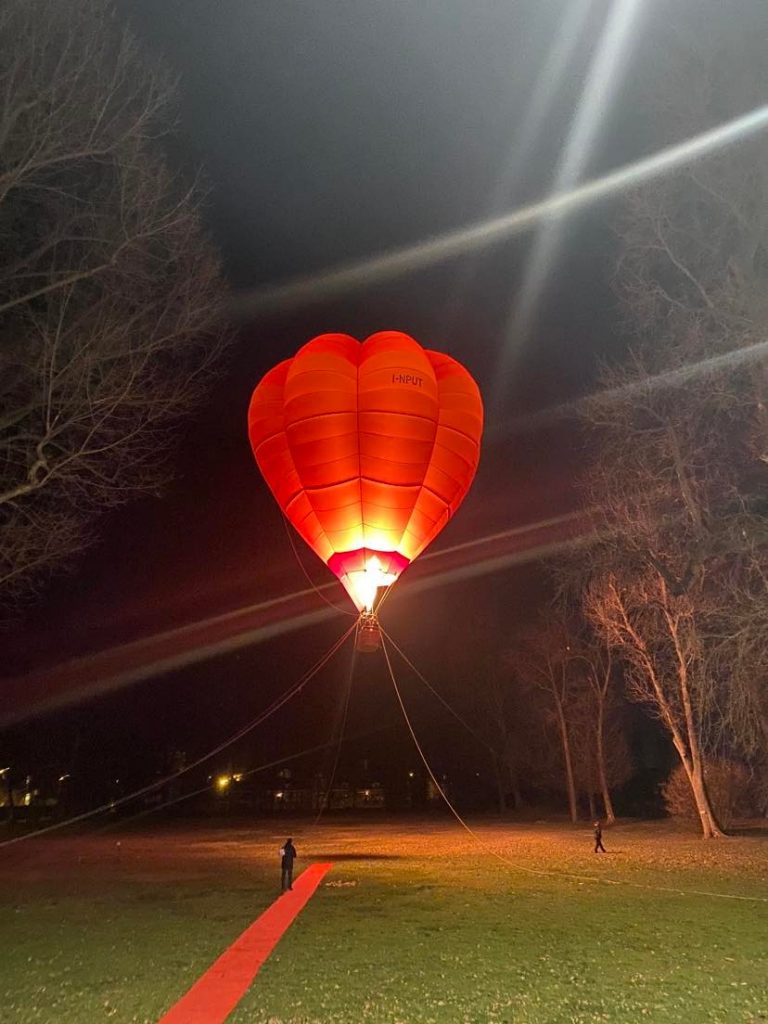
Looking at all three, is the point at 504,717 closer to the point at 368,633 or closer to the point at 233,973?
the point at 368,633

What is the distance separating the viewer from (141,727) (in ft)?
153

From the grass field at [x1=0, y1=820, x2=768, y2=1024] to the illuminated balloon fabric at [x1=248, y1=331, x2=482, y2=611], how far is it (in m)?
4.71

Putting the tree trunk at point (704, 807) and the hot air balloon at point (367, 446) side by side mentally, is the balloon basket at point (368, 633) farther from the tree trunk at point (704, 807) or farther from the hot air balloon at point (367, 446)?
the tree trunk at point (704, 807)

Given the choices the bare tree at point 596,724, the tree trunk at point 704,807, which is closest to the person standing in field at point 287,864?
the tree trunk at point 704,807

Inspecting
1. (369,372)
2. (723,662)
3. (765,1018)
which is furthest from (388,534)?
(765,1018)

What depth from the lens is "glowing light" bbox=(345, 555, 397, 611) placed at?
11.4 meters

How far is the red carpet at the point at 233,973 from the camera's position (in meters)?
6.33

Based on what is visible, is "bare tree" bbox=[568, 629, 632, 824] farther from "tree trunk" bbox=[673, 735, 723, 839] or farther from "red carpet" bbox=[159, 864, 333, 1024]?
"red carpet" bbox=[159, 864, 333, 1024]

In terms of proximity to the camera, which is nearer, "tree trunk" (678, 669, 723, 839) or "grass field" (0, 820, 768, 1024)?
"grass field" (0, 820, 768, 1024)

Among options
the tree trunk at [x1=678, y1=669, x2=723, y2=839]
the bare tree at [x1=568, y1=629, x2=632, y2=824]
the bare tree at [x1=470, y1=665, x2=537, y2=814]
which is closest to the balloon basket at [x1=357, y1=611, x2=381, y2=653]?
the tree trunk at [x1=678, y1=669, x2=723, y2=839]

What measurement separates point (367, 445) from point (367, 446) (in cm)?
1

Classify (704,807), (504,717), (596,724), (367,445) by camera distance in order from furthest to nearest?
(504,717) < (596,724) < (704,807) < (367,445)

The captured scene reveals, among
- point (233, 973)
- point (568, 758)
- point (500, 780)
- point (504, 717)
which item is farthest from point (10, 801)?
point (233, 973)

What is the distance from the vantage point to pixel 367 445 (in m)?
10.5
